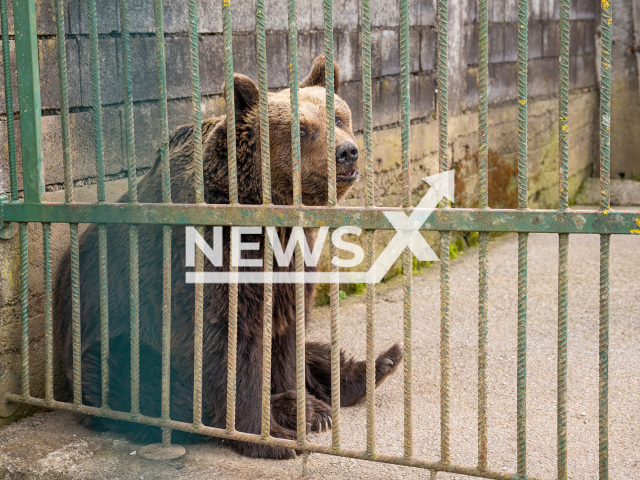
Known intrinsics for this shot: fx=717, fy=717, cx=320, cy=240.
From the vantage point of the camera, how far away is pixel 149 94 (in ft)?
13.3

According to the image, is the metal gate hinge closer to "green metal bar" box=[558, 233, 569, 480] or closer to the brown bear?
the brown bear

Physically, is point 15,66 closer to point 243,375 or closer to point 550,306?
point 243,375

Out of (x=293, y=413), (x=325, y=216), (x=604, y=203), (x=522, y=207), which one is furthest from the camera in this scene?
A: (x=293, y=413)

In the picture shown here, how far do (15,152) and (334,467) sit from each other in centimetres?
196

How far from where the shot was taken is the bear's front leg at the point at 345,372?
386 cm

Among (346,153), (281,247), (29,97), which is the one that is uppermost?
(29,97)

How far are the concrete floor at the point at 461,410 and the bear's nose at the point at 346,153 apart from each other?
4.19 feet

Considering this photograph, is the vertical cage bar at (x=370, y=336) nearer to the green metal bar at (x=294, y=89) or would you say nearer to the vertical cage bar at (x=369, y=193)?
the vertical cage bar at (x=369, y=193)

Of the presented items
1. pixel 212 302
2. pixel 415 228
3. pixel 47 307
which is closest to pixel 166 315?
pixel 212 302

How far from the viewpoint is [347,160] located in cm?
332

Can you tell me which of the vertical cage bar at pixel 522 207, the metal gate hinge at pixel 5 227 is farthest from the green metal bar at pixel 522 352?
the metal gate hinge at pixel 5 227

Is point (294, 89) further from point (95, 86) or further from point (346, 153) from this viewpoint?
point (95, 86)

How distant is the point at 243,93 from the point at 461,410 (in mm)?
1900

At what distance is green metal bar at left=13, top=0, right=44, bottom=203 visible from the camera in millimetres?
3070
